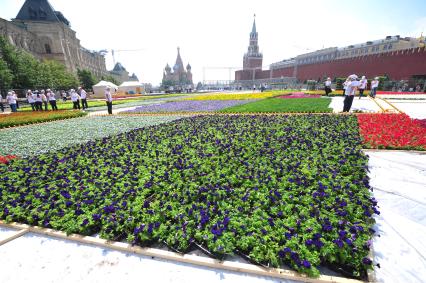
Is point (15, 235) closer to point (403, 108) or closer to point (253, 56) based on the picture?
point (403, 108)

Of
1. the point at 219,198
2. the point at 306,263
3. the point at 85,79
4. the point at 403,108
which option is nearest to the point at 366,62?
the point at 403,108

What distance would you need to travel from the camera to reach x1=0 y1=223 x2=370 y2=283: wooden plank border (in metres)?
2.42

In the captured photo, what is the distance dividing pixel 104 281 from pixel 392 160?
6.72m

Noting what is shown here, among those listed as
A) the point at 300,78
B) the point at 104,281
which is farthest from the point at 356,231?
the point at 300,78

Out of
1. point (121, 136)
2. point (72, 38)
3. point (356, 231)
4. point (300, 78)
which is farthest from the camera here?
point (300, 78)

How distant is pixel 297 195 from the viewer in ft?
13.0

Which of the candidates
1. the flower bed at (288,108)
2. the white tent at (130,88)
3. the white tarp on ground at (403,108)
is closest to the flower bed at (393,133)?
the white tarp on ground at (403,108)

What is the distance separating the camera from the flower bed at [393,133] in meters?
6.71

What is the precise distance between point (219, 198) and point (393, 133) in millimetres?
7269

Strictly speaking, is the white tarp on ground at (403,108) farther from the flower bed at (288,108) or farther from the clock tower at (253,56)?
the clock tower at (253,56)

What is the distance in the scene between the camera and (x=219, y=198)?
12.7 ft

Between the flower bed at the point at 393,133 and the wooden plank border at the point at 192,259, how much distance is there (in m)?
5.73

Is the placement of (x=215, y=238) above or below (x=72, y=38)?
below

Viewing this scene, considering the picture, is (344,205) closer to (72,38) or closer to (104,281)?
(104,281)
